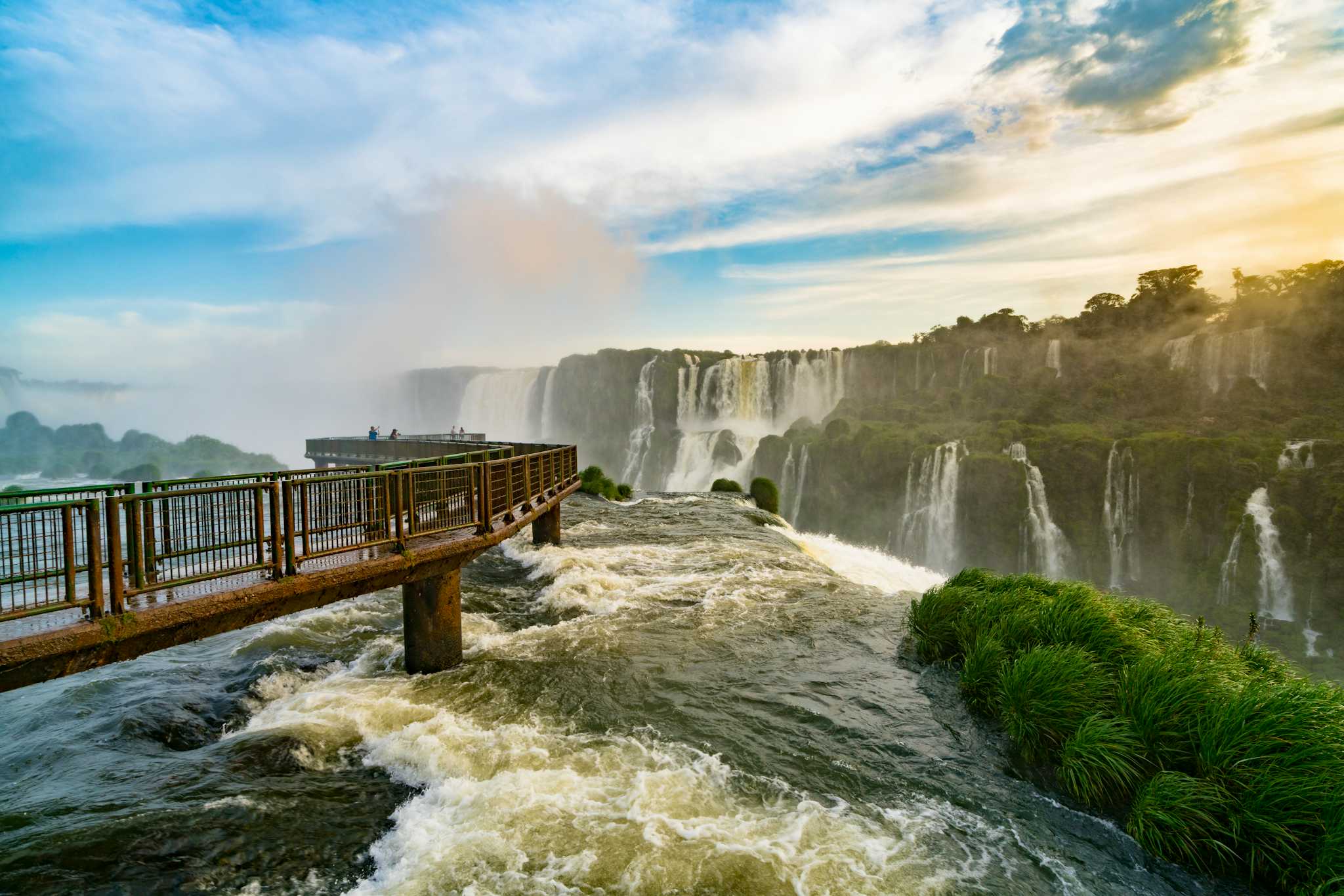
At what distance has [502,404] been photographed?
8312 centimetres

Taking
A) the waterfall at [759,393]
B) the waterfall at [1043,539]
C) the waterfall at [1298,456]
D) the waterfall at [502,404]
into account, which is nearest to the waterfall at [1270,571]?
the waterfall at [1298,456]

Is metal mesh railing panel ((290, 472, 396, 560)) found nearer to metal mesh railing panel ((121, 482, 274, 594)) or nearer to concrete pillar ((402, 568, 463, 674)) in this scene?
metal mesh railing panel ((121, 482, 274, 594))

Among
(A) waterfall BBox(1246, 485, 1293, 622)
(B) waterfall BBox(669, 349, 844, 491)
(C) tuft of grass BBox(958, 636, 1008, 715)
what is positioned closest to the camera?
(C) tuft of grass BBox(958, 636, 1008, 715)

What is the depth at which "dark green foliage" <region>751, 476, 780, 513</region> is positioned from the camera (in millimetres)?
36156

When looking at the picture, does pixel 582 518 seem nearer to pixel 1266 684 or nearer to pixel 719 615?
pixel 719 615

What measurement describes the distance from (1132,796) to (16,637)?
10999 millimetres

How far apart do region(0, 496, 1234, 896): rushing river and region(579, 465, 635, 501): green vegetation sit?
877 inches

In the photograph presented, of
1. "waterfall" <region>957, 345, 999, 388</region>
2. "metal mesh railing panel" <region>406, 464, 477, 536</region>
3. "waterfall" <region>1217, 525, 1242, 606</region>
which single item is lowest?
"waterfall" <region>1217, 525, 1242, 606</region>

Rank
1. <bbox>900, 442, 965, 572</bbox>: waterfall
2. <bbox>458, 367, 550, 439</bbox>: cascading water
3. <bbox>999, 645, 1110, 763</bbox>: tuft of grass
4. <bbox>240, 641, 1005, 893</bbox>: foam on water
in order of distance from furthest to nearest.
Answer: <bbox>458, 367, 550, 439</bbox>: cascading water
<bbox>900, 442, 965, 572</bbox>: waterfall
<bbox>999, 645, 1110, 763</bbox>: tuft of grass
<bbox>240, 641, 1005, 893</bbox>: foam on water

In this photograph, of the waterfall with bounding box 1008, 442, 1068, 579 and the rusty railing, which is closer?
the rusty railing

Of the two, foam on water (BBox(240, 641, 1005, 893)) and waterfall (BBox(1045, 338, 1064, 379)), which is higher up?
waterfall (BBox(1045, 338, 1064, 379))

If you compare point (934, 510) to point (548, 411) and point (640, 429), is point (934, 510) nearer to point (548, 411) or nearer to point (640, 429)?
point (640, 429)

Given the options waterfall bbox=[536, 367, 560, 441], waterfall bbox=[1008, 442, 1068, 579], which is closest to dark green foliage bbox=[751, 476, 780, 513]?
waterfall bbox=[1008, 442, 1068, 579]

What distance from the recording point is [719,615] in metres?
13.5
